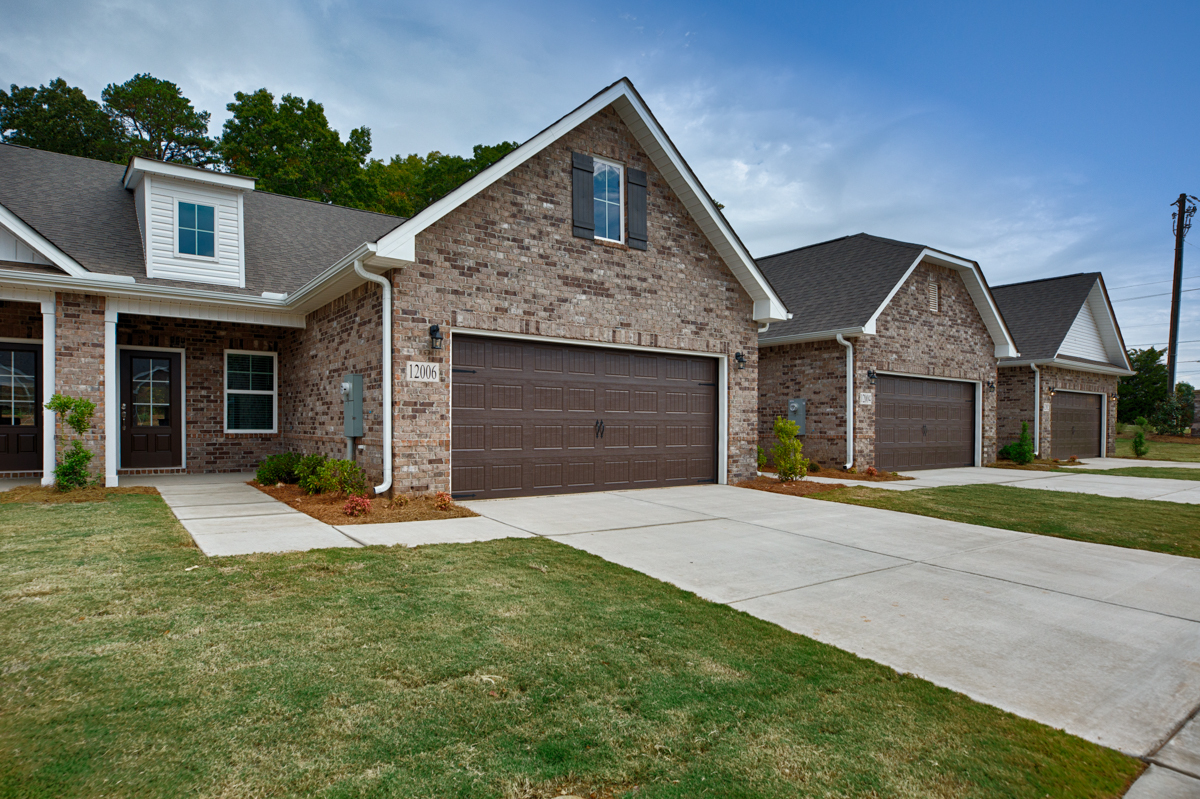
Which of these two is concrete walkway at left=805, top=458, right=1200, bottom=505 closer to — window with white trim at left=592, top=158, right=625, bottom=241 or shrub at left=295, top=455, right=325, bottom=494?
window with white trim at left=592, top=158, right=625, bottom=241

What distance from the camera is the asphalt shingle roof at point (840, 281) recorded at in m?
15.0

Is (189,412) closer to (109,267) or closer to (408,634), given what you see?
(109,267)

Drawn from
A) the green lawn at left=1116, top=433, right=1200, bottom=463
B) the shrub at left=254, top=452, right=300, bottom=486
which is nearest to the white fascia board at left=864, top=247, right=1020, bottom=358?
the green lawn at left=1116, top=433, right=1200, bottom=463

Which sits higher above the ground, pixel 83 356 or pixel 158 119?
pixel 158 119

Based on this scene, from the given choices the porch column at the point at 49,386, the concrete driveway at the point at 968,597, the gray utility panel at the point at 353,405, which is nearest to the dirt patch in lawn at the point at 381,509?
the concrete driveway at the point at 968,597

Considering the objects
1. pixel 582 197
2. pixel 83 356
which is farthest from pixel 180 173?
pixel 582 197

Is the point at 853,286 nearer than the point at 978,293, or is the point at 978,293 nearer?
the point at 853,286

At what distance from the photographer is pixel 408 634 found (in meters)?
3.70

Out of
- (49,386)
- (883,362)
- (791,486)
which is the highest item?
(883,362)

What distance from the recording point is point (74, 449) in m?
9.31

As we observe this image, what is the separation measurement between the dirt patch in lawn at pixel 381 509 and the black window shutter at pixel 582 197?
4817 millimetres

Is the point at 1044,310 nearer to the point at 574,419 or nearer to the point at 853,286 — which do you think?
the point at 853,286

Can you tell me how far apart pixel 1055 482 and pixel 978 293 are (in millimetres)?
5876

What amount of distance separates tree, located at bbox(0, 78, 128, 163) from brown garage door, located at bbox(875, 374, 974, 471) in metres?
33.4
